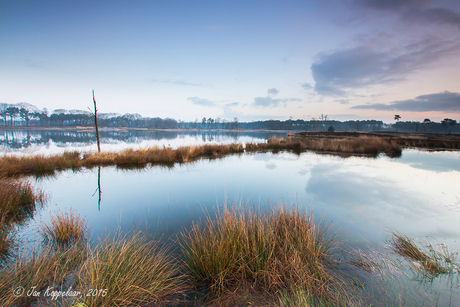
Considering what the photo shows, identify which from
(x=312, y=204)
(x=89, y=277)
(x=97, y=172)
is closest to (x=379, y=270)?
(x=312, y=204)

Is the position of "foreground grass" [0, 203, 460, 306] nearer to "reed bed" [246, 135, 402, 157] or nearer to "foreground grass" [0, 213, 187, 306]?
"foreground grass" [0, 213, 187, 306]

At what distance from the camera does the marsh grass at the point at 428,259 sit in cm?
279

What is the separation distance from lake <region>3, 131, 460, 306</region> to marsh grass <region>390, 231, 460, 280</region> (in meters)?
0.21

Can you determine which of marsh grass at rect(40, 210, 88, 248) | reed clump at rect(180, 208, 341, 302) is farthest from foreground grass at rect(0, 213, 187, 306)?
marsh grass at rect(40, 210, 88, 248)

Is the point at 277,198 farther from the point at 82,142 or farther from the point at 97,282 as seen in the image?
the point at 82,142

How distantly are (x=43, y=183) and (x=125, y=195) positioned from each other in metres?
3.53

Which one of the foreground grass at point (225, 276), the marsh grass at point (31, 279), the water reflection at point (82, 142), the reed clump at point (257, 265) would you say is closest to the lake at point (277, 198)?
the foreground grass at point (225, 276)

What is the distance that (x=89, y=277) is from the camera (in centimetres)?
200

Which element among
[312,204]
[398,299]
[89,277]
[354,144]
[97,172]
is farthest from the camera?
[354,144]

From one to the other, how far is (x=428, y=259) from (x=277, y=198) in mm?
3442

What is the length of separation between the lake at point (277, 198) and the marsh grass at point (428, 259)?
0.67 feet

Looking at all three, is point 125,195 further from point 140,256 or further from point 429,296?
point 429,296

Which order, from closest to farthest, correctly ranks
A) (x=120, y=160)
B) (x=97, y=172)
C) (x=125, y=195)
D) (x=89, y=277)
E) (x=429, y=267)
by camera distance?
(x=89, y=277) → (x=429, y=267) → (x=125, y=195) → (x=97, y=172) → (x=120, y=160)

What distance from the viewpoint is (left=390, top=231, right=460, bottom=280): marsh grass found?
279 centimetres
